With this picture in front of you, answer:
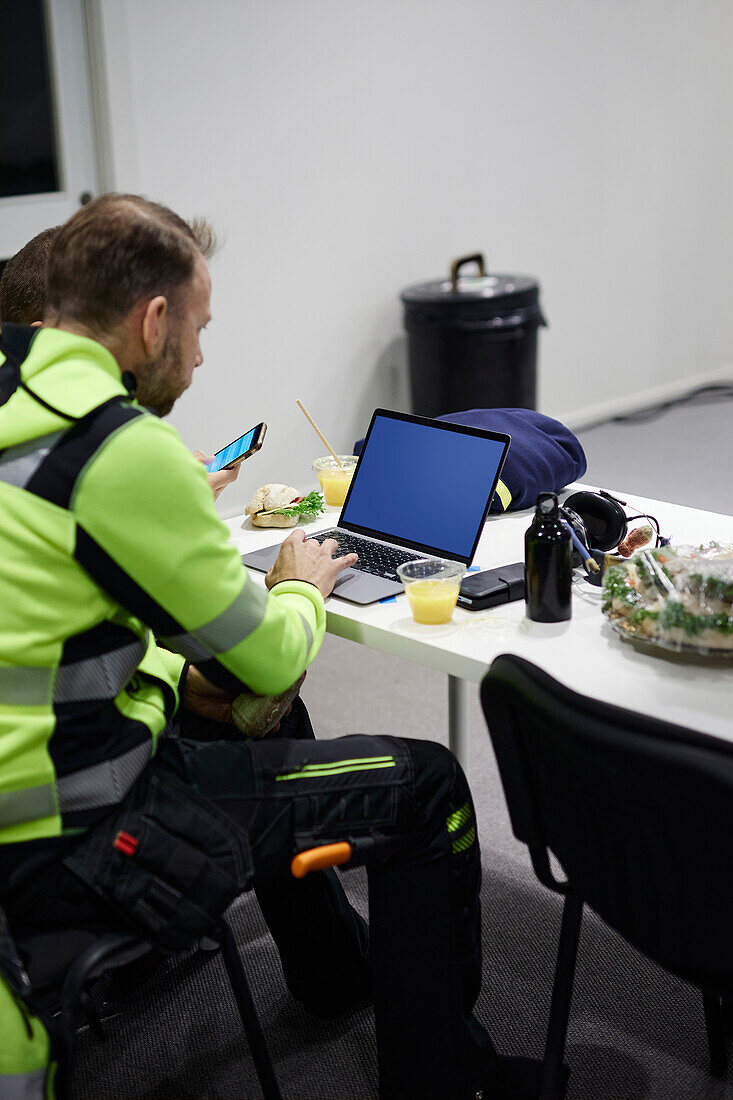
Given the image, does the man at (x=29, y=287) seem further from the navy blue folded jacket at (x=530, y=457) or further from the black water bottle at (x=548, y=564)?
the black water bottle at (x=548, y=564)

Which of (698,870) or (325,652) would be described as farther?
(325,652)

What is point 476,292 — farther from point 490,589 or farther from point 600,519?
point 490,589

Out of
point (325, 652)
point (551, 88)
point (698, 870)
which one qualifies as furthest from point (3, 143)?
point (698, 870)

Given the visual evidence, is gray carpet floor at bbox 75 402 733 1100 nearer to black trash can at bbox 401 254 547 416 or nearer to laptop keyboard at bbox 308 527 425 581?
laptop keyboard at bbox 308 527 425 581

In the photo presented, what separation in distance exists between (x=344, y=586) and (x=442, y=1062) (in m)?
0.71

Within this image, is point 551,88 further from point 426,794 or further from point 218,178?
point 426,794

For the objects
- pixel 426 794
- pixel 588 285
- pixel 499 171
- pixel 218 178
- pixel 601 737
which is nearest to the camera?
pixel 601 737

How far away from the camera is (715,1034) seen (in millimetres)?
1755

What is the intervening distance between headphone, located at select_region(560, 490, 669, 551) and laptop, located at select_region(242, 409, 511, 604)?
159 mm

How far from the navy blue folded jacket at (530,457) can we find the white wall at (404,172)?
2090 mm

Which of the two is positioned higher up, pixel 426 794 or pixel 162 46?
pixel 162 46

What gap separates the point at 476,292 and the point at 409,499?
276cm

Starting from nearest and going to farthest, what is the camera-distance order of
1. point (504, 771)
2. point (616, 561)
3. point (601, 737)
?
1. point (601, 737)
2. point (504, 771)
3. point (616, 561)

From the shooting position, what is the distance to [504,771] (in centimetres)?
137
